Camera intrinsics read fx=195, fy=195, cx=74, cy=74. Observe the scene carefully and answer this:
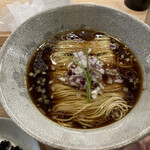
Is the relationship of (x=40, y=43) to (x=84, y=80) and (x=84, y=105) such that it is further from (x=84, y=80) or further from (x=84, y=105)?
(x=84, y=105)

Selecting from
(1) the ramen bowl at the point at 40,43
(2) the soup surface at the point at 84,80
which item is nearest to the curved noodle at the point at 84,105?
(2) the soup surface at the point at 84,80

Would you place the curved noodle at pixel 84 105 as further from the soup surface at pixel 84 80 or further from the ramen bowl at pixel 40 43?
the ramen bowl at pixel 40 43

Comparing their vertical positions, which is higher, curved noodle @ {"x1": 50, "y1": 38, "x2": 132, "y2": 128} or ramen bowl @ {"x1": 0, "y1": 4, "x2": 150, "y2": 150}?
ramen bowl @ {"x1": 0, "y1": 4, "x2": 150, "y2": 150}

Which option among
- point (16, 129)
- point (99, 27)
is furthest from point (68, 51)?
point (16, 129)

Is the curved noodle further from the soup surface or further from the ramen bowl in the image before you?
the ramen bowl

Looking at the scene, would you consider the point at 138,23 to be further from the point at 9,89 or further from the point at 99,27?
the point at 9,89

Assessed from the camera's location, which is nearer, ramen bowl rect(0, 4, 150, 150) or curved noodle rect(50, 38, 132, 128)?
ramen bowl rect(0, 4, 150, 150)

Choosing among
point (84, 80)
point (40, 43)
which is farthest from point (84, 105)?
point (40, 43)

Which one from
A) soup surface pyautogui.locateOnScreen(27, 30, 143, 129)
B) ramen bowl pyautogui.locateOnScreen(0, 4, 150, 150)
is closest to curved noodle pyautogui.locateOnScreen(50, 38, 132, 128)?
soup surface pyautogui.locateOnScreen(27, 30, 143, 129)
